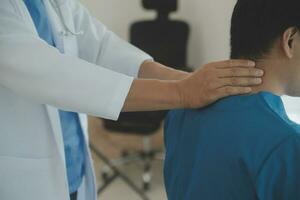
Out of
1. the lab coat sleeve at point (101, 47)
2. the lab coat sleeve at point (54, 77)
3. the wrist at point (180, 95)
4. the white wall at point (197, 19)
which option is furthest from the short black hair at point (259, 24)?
the white wall at point (197, 19)

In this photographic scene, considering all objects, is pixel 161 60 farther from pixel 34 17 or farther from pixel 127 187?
pixel 34 17

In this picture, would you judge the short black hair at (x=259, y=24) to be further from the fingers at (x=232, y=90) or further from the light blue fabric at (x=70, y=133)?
the light blue fabric at (x=70, y=133)

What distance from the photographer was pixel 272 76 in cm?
96

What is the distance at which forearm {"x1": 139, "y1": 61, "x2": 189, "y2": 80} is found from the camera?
1.30 metres

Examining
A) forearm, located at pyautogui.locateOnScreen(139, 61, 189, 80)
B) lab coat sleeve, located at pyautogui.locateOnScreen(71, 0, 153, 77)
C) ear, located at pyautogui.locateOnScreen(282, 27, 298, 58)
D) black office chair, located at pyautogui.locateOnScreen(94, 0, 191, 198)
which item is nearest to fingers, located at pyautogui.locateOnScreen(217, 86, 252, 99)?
ear, located at pyautogui.locateOnScreen(282, 27, 298, 58)

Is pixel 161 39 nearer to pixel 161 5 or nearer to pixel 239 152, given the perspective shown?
pixel 161 5

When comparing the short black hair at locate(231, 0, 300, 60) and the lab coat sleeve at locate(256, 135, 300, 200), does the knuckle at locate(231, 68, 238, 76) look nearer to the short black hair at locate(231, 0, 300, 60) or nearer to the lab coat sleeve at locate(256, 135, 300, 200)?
the short black hair at locate(231, 0, 300, 60)

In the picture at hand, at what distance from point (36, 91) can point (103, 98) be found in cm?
15

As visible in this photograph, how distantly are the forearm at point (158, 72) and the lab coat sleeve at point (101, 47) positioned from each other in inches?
1.7

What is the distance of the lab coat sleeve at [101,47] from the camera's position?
1453mm

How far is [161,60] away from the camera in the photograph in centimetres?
302

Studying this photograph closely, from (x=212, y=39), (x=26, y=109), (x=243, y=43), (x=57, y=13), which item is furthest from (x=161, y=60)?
(x=243, y=43)

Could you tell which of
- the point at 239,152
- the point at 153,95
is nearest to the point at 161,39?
the point at 153,95

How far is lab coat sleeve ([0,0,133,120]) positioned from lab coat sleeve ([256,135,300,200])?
348 millimetres
